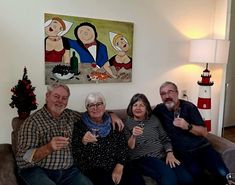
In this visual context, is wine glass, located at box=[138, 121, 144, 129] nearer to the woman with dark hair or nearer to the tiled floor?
the woman with dark hair

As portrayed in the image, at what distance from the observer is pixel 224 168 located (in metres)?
2.16

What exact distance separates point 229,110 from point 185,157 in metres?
2.82

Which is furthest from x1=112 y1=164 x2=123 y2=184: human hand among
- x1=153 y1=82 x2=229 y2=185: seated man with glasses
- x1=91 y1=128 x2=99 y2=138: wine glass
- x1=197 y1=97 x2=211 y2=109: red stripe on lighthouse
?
x1=197 y1=97 x2=211 y2=109: red stripe on lighthouse

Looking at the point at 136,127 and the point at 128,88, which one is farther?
the point at 128,88

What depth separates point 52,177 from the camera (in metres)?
1.86

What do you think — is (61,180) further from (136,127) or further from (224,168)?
(224,168)

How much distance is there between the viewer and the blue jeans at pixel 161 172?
2037 millimetres

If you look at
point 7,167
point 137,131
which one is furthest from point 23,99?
point 137,131

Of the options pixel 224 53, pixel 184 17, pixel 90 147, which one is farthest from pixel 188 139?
pixel 184 17

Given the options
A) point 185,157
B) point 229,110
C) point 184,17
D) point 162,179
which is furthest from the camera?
point 229,110

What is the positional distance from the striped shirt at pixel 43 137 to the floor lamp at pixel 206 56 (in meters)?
1.89

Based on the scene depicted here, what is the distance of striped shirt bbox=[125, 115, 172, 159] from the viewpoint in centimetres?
223

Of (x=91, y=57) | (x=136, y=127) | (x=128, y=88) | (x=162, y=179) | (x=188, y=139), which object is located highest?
(x=91, y=57)

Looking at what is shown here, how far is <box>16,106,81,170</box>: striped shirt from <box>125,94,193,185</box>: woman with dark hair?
0.54 meters
